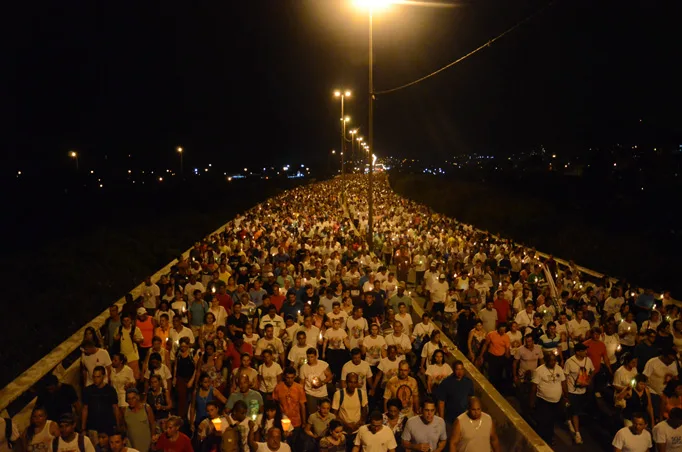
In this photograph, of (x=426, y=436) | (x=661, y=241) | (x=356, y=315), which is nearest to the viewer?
(x=426, y=436)

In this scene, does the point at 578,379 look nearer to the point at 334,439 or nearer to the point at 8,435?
the point at 334,439

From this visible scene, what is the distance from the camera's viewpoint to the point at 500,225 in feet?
112

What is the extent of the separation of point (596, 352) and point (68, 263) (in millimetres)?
13525

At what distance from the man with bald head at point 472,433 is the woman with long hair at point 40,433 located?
4113 millimetres

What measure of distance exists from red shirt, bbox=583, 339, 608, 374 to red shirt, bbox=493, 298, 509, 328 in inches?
84.4

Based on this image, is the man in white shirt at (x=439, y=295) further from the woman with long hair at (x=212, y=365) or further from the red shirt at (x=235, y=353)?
the woman with long hair at (x=212, y=365)

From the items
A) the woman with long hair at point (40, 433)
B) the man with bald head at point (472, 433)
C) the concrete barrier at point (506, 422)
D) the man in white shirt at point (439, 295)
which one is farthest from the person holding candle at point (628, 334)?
the woman with long hair at point (40, 433)

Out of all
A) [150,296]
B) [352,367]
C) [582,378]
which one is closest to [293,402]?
[352,367]

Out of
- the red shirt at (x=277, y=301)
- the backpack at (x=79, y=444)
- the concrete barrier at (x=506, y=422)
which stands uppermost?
the red shirt at (x=277, y=301)

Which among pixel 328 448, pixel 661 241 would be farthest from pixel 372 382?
pixel 661 241

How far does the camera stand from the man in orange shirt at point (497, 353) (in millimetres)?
9102

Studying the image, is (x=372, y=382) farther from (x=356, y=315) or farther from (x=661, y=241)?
(x=661, y=241)

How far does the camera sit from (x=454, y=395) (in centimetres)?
747

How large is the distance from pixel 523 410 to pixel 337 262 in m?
7.40
